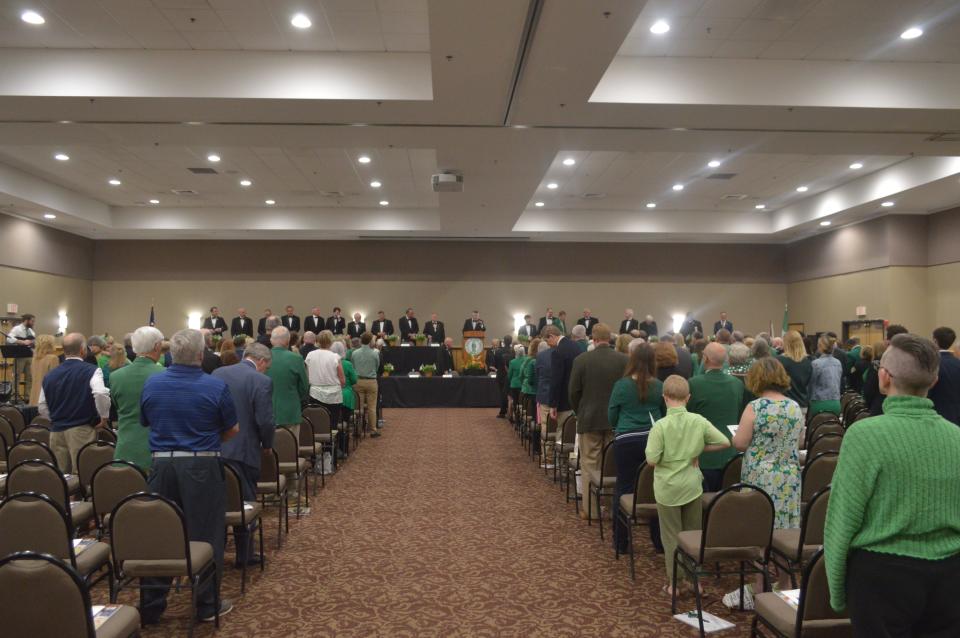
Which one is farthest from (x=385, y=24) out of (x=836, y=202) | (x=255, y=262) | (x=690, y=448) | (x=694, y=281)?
(x=694, y=281)

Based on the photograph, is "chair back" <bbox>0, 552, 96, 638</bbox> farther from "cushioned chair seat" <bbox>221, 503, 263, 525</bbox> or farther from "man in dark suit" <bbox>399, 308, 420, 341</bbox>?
"man in dark suit" <bbox>399, 308, 420, 341</bbox>

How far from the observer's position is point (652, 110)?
7891mm

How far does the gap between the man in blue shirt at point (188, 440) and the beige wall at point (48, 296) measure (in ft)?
47.2

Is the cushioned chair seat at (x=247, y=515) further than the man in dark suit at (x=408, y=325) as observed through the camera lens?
No

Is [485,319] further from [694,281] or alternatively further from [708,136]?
[708,136]

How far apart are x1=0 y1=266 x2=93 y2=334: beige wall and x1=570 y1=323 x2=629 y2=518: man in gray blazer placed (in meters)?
15.1

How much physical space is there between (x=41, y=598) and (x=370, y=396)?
7847 millimetres

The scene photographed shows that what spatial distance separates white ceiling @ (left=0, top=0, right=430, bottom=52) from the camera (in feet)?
21.2

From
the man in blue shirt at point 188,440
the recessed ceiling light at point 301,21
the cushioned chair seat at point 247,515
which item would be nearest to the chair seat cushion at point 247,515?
the cushioned chair seat at point 247,515

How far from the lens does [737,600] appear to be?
3.85 meters

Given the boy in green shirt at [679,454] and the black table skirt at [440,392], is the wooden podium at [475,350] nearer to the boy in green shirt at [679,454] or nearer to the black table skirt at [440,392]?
the black table skirt at [440,392]

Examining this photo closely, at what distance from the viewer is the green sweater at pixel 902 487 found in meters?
1.80

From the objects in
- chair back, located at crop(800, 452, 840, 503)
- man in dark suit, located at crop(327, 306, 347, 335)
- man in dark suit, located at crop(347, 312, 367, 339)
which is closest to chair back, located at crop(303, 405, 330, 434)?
chair back, located at crop(800, 452, 840, 503)

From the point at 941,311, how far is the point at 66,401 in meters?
17.1
